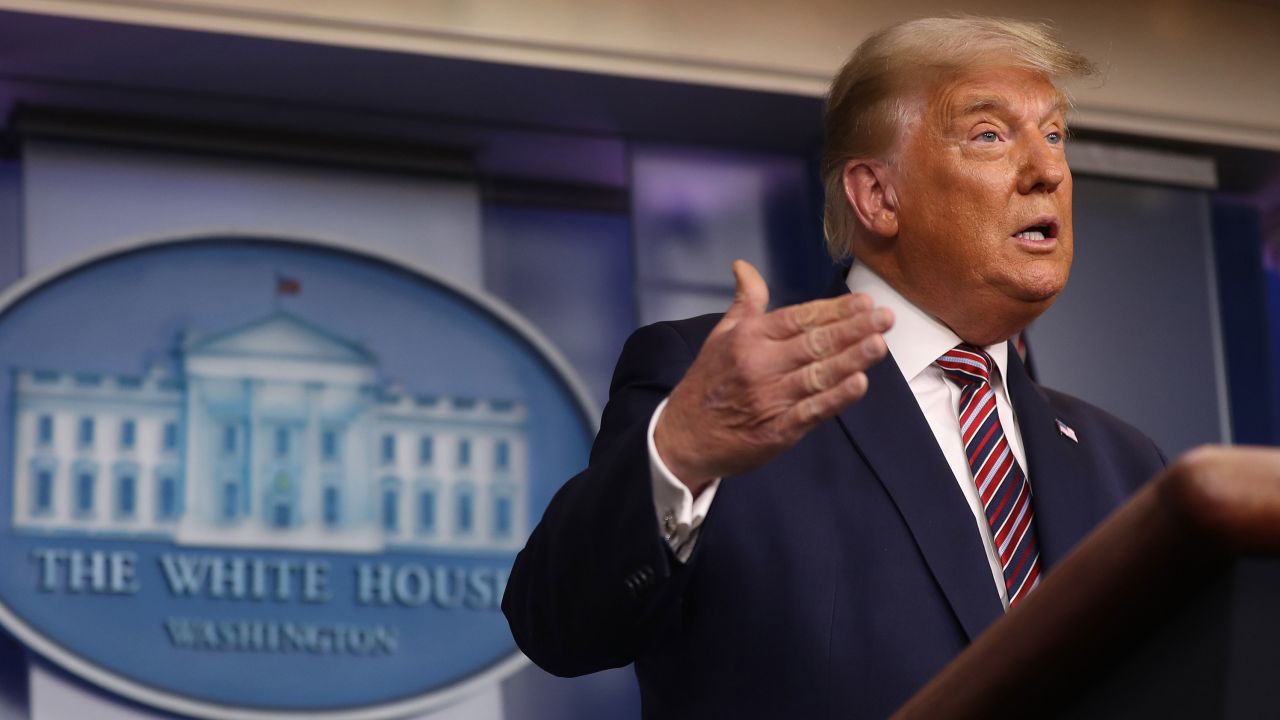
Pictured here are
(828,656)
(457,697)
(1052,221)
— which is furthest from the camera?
(457,697)

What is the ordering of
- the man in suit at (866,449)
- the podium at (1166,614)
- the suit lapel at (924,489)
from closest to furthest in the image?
the podium at (1166,614) < the man in suit at (866,449) < the suit lapel at (924,489)

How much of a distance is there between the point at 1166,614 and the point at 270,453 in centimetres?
266

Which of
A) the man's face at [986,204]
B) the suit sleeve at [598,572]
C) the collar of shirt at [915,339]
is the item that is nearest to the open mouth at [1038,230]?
the man's face at [986,204]

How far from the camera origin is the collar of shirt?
1589 mm

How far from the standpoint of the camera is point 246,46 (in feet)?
10.3

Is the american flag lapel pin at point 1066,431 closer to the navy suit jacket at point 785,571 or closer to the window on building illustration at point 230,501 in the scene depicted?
the navy suit jacket at point 785,571

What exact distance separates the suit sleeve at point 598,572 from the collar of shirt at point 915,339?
36cm

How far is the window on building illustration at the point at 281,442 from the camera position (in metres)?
3.14

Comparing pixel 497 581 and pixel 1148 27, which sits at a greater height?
pixel 1148 27

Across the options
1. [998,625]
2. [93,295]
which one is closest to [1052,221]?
[998,625]

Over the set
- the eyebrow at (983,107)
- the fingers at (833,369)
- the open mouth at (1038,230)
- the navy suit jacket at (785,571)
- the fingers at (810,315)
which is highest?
the eyebrow at (983,107)

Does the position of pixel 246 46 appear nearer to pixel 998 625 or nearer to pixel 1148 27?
pixel 1148 27

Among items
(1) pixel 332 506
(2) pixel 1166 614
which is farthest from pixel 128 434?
(2) pixel 1166 614

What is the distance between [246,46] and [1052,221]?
6.56 feet
